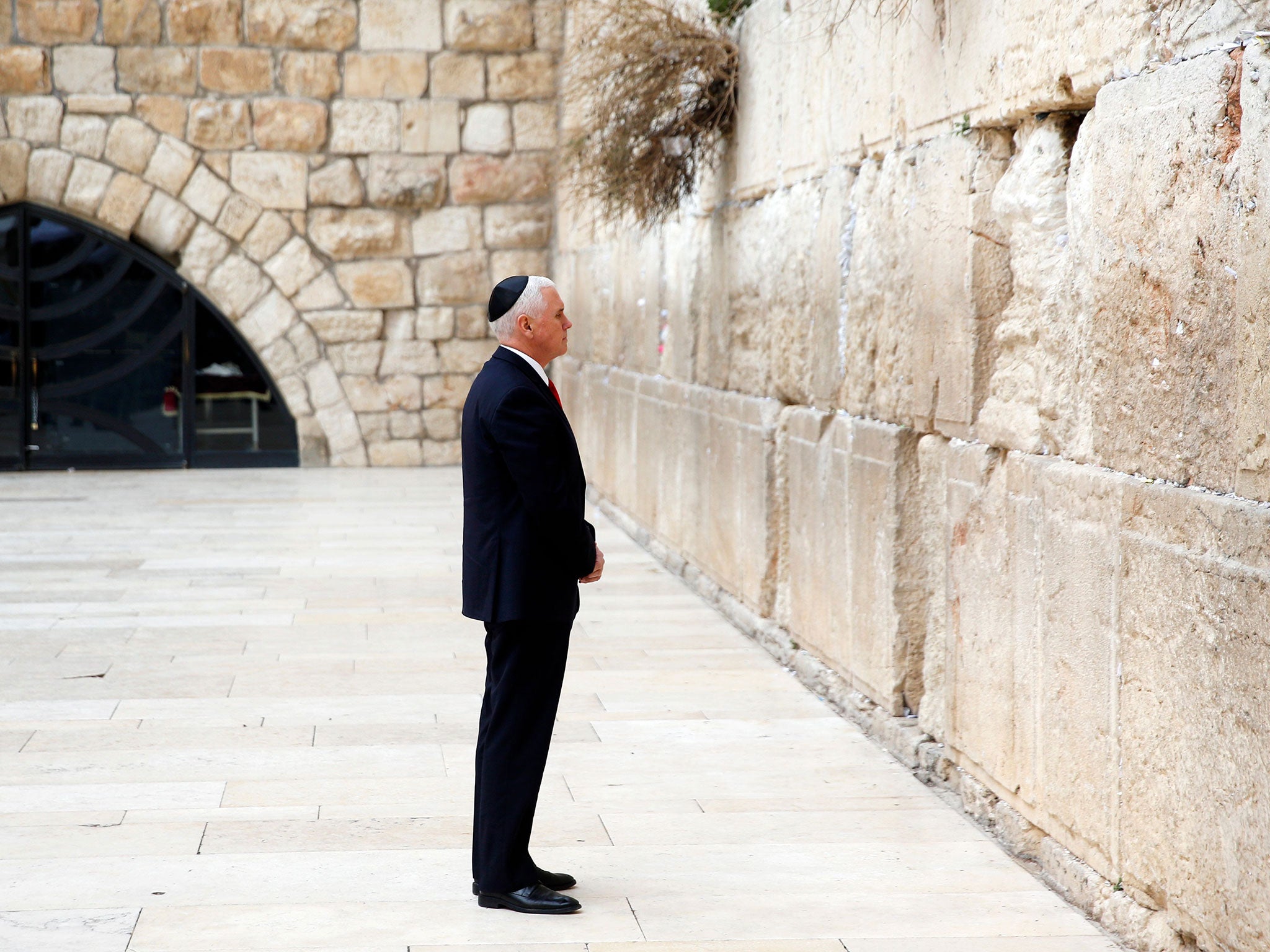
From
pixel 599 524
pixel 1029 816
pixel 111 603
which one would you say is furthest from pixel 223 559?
pixel 1029 816

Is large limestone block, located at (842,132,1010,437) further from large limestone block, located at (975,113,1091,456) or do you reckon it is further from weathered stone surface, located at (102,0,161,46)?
weathered stone surface, located at (102,0,161,46)

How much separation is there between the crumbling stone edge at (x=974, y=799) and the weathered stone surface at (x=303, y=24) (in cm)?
654

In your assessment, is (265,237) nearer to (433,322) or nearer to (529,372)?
(433,322)

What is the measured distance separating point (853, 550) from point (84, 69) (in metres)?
8.35

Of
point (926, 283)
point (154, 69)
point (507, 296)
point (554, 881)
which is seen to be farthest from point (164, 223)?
point (554, 881)

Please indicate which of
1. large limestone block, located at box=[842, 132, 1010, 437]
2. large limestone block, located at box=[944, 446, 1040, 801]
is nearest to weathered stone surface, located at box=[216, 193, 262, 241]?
large limestone block, located at box=[842, 132, 1010, 437]

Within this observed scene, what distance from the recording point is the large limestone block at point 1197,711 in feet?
7.46

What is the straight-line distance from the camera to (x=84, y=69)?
34.9 feet

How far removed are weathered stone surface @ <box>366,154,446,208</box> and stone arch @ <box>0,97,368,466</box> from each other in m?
0.65

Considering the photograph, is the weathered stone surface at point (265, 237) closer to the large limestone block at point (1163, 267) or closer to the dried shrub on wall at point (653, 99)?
the dried shrub on wall at point (653, 99)

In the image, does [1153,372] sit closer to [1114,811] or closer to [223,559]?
[1114,811]

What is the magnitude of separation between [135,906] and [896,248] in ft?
8.14

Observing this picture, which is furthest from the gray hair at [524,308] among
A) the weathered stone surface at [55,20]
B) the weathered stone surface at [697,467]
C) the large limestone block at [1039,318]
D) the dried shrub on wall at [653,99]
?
the weathered stone surface at [55,20]

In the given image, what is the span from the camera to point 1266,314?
7.32 ft
